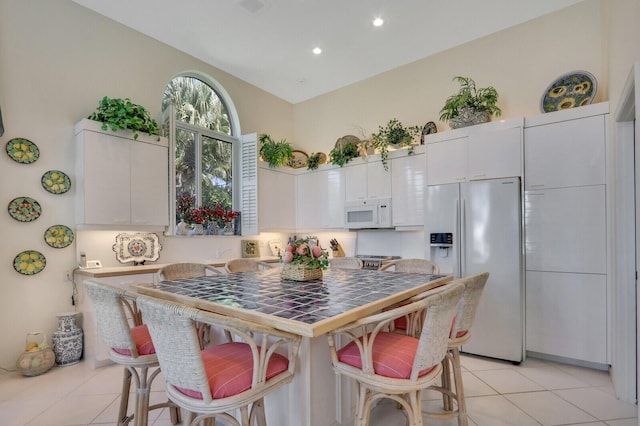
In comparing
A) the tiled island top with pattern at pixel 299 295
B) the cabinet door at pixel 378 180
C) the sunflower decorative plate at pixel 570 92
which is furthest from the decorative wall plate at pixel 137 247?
the sunflower decorative plate at pixel 570 92

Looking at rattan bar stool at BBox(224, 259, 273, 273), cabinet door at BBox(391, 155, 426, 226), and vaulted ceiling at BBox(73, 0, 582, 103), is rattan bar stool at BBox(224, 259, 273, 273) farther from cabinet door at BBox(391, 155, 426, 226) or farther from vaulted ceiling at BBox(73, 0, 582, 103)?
vaulted ceiling at BBox(73, 0, 582, 103)

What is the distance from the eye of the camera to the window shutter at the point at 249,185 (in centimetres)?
463

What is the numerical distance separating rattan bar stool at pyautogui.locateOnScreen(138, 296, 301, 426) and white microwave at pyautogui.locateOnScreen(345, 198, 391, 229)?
10.4ft

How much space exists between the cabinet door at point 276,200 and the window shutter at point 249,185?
125 millimetres

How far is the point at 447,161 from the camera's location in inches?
141

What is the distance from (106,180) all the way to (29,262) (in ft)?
3.23

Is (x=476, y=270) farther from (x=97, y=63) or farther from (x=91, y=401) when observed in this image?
(x=97, y=63)

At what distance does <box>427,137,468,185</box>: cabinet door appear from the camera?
349 centimetres

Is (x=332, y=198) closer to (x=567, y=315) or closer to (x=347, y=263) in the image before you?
(x=347, y=263)

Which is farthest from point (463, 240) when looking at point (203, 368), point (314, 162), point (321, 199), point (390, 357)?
point (203, 368)

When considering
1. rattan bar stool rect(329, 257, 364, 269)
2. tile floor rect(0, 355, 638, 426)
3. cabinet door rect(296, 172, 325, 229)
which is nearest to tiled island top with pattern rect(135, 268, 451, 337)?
rattan bar stool rect(329, 257, 364, 269)

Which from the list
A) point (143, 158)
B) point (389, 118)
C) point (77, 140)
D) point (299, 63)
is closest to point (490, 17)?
point (389, 118)

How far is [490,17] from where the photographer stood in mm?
3641

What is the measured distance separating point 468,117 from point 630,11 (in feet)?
4.86
